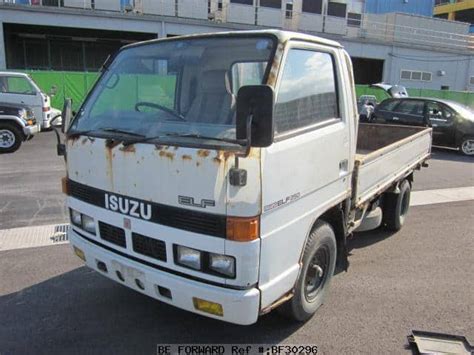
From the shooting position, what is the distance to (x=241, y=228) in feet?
8.28

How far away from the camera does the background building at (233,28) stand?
22375mm

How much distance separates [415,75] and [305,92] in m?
32.0

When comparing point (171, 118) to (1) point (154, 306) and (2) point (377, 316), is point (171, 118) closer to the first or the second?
(1) point (154, 306)

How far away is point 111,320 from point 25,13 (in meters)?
21.7

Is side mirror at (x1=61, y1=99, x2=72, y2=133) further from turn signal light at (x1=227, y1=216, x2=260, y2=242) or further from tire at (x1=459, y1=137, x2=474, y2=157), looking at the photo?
tire at (x1=459, y1=137, x2=474, y2=157)

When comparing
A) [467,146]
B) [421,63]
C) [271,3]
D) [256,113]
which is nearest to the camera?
[256,113]

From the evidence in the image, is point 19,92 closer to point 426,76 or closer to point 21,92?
point 21,92

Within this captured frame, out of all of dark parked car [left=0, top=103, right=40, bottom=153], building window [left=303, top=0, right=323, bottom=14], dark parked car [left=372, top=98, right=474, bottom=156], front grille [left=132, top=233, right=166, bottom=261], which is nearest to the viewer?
front grille [left=132, top=233, right=166, bottom=261]

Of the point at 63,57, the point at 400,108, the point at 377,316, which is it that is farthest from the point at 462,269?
the point at 63,57

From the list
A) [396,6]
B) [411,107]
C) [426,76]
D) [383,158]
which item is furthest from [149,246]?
[396,6]

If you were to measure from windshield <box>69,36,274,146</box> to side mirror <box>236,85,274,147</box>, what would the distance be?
0.30 metres

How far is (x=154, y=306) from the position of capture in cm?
370

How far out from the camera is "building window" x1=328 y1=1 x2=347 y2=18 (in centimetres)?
3066

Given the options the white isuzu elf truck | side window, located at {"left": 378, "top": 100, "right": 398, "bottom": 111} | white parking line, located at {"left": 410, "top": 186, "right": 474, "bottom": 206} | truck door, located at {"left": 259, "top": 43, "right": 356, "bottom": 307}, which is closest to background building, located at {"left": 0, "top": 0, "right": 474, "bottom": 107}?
side window, located at {"left": 378, "top": 100, "right": 398, "bottom": 111}
